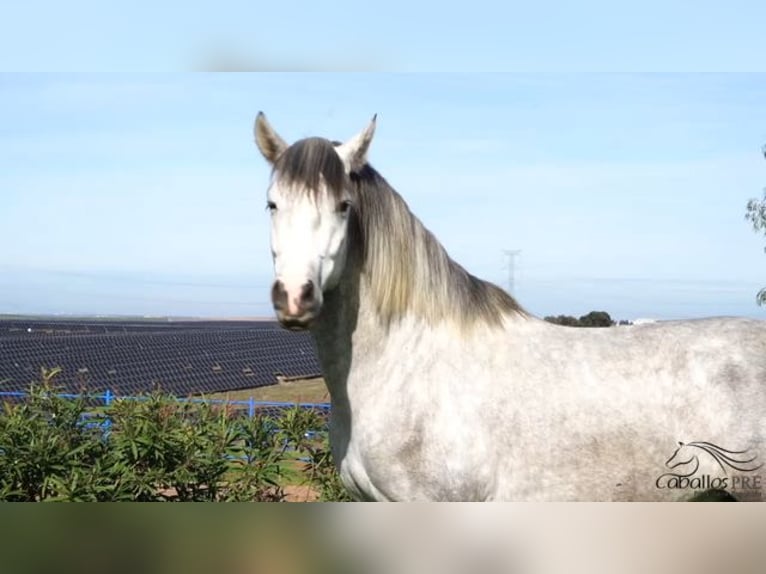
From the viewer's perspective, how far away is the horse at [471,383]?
3514 mm

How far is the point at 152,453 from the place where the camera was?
628 cm

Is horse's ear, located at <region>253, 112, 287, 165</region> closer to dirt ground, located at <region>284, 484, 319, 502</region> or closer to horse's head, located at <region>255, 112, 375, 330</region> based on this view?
horse's head, located at <region>255, 112, 375, 330</region>

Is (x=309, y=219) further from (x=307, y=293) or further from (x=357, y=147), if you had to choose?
(x=357, y=147)

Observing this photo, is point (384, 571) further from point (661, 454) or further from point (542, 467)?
point (661, 454)

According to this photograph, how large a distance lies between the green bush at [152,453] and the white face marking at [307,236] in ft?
10.9

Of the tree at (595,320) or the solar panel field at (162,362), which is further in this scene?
the solar panel field at (162,362)

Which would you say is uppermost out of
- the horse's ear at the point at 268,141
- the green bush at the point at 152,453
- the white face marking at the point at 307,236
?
the horse's ear at the point at 268,141

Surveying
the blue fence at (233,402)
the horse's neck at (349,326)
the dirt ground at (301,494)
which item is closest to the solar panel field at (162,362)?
the blue fence at (233,402)

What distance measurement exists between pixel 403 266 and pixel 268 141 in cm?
90

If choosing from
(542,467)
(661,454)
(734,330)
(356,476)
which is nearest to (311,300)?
(356,476)

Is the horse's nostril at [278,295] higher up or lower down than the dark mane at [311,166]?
lower down

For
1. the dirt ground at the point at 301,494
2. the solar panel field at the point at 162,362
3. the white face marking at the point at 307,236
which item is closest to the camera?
the white face marking at the point at 307,236

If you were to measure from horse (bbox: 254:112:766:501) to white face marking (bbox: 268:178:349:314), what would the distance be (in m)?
0.02

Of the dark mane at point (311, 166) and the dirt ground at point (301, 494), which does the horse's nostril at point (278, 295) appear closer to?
the dark mane at point (311, 166)
